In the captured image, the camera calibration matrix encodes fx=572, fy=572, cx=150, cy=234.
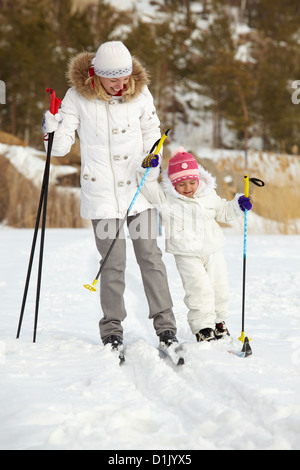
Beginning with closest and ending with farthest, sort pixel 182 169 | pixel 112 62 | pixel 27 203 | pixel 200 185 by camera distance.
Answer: pixel 112 62, pixel 182 169, pixel 200 185, pixel 27 203

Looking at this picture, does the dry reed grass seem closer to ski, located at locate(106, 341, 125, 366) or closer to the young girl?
the young girl

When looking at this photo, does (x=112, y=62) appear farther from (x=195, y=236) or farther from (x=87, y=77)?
(x=195, y=236)

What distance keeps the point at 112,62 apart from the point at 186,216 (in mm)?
885

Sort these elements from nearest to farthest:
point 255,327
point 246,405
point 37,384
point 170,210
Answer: point 246,405 → point 37,384 → point 170,210 → point 255,327

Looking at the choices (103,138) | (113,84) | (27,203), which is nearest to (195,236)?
(103,138)

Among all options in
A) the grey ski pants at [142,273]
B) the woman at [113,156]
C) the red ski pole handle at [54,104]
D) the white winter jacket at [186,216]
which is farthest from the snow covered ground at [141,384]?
the red ski pole handle at [54,104]

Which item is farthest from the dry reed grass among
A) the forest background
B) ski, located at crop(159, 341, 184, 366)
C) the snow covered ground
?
ski, located at crop(159, 341, 184, 366)

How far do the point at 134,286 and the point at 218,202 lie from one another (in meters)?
1.87

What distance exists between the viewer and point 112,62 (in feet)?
9.20

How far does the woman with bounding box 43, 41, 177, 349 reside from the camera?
2924 mm
